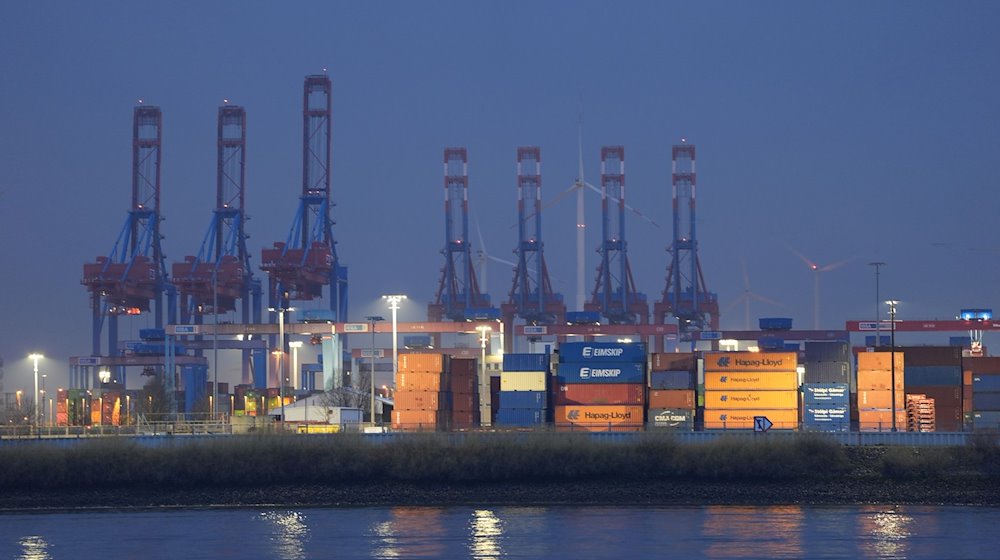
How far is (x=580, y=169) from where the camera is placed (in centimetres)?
14925

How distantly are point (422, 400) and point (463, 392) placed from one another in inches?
76.7

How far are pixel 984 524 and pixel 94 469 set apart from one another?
31845mm

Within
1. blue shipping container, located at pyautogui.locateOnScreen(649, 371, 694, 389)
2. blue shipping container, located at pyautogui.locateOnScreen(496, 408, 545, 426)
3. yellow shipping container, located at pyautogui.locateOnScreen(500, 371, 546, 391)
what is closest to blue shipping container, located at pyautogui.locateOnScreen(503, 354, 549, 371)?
Answer: yellow shipping container, located at pyautogui.locateOnScreen(500, 371, 546, 391)

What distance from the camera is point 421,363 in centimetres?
6322

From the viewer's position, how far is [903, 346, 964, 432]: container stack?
61406mm

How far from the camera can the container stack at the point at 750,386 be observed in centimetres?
6050

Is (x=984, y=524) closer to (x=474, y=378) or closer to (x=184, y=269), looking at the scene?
(x=474, y=378)

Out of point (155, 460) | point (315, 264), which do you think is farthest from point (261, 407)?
point (155, 460)

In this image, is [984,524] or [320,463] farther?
[320,463]

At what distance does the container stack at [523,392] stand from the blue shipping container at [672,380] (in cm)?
484

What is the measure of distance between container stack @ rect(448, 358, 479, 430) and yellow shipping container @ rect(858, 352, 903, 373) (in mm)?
17138

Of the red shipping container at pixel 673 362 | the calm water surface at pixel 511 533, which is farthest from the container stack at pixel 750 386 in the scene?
the calm water surface at pixel 511 533

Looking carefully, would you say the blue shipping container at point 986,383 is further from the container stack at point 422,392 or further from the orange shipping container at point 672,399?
the container stack at point 422,392

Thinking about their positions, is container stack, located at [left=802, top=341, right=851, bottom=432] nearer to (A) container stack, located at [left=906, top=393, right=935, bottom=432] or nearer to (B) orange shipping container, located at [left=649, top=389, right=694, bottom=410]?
(A) container stack, located at [left=906, top=393, right=935, bottom=432]
